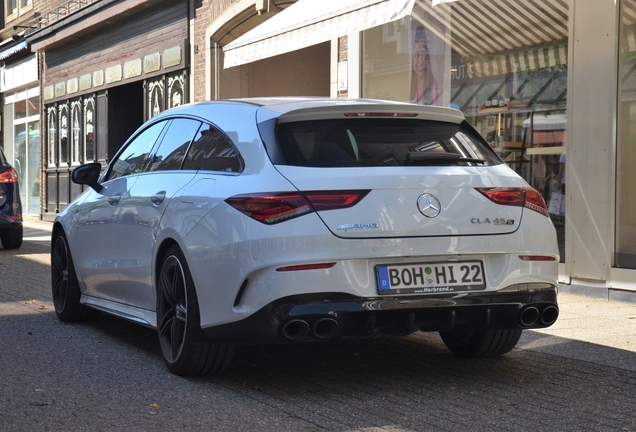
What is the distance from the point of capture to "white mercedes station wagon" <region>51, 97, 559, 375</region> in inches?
193

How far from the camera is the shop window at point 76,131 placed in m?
25.2

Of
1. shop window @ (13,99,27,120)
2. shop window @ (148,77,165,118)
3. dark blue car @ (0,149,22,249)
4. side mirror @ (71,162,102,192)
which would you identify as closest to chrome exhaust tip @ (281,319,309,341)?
side mirror @ (71,162,102,192)

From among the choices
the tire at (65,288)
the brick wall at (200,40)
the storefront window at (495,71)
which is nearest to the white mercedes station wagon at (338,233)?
the tire at (65,288)

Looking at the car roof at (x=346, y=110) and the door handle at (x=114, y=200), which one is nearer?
the car roof at (x=346, y=110)

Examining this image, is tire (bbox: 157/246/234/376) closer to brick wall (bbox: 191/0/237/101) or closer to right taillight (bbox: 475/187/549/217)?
right taillight (bbox: 475/187/549/217)

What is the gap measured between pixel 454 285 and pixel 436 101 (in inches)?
310

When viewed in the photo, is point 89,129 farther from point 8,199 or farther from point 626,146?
point 626,146

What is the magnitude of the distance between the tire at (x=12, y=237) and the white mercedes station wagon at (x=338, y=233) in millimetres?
10424

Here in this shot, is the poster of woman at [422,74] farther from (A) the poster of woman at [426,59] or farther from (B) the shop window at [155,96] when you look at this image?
(B) the shop window at [155,96]

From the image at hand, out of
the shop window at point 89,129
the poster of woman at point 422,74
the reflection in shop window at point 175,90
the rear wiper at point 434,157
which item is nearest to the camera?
the rear wiper at point 434,157

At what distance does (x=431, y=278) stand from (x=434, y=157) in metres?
0.65

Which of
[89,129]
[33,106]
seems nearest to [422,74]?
[89,129]

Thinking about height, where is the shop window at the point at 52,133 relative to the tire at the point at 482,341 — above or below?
above

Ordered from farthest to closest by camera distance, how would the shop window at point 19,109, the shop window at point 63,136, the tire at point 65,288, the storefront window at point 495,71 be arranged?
the shop window at point 19,109 → the shop window at point 63,136 → the storefront window at point 495,71 → the tire at point 65,288
